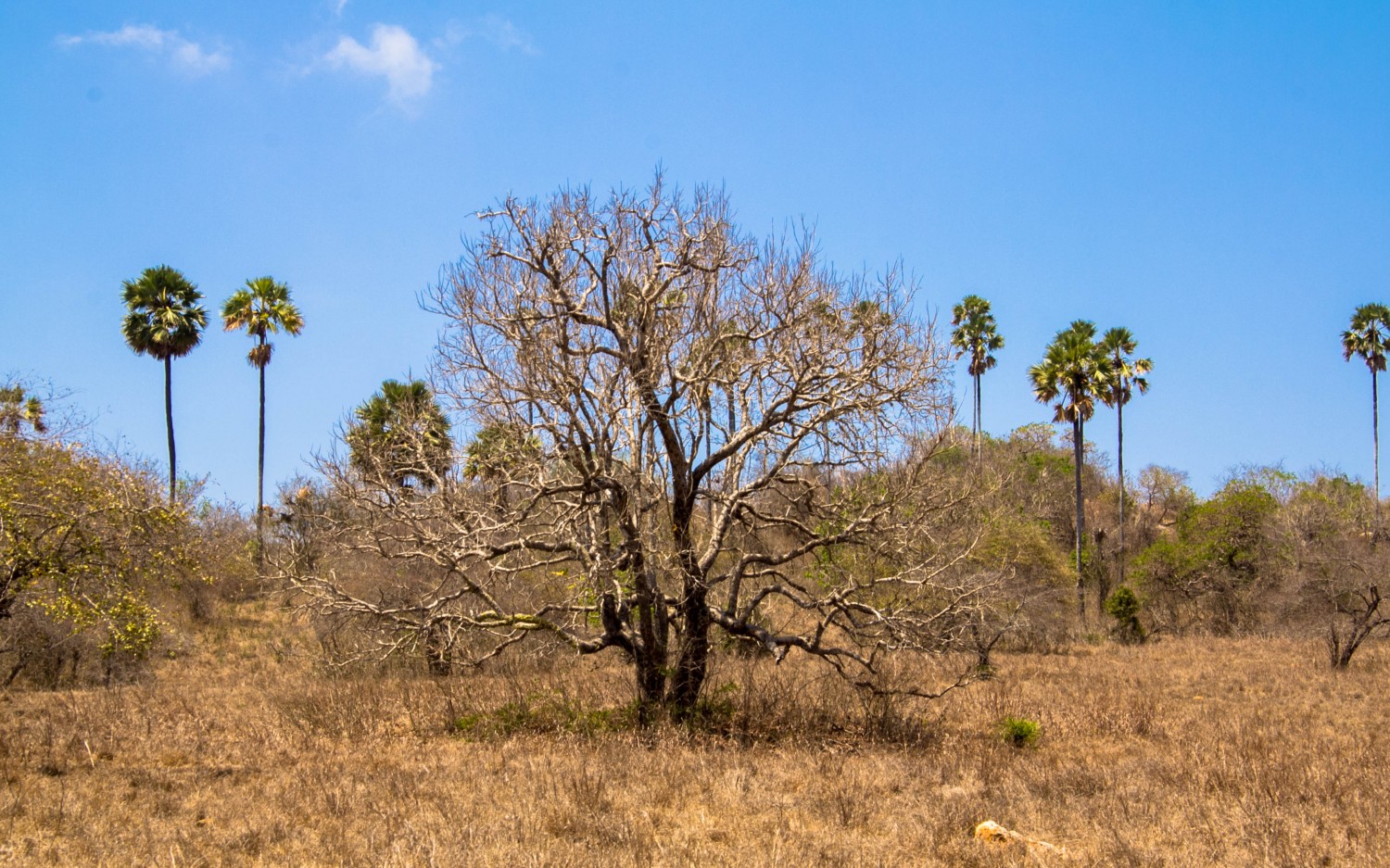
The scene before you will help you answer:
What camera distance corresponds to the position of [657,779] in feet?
34.3

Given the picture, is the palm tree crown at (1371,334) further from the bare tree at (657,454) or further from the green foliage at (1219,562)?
the bare tree at (657,454)

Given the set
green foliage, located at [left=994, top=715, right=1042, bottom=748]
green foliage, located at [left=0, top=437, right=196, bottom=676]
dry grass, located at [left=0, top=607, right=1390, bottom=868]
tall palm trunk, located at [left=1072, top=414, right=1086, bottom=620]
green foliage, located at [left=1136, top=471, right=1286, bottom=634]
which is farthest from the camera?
green foliage, located at [left=1136, top=471, right=1286, bottom=634]

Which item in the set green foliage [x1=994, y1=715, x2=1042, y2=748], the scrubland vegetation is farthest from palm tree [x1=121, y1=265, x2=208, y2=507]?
green foliage [x1=994, y1=715, x2=1042, y2=748]

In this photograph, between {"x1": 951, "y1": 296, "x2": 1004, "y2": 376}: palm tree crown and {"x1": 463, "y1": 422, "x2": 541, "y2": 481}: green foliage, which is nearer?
Result: {"x1": 463, "y1": 422, "x2": 541, "y2": 481}: green foliage

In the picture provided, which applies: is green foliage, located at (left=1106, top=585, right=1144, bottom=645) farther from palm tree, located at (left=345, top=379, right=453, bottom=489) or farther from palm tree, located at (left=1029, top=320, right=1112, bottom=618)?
palm tree, located at (left=345, top=379, right=453, bottom=489)

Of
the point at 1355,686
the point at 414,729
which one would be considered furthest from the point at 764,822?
the point at 1355,686

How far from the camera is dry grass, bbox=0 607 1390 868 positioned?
26.5ft

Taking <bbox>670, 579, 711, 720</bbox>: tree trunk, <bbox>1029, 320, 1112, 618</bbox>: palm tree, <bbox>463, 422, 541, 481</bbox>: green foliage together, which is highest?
<bbox>1029, 320, 1112, 618</bbox>: palm tree

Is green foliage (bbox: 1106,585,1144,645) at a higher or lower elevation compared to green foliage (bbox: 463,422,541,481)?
lower

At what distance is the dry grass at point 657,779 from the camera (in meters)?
8.07

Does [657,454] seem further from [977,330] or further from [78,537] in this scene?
[977,330]

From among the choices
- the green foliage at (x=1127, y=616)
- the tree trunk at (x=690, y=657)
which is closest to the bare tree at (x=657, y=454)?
the tree trunk at (x=690, y=657)

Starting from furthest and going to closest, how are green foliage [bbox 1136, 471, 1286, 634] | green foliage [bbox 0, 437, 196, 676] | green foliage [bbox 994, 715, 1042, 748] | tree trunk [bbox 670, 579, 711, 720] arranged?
green foliage [bbox 1136, 471, 1286, 634], green foliage [bbox 994, 715, 1042, 748], tree trunk [bbox 670, 579, 711, 720], green foliage [bbox 0, 437, 196, 676]

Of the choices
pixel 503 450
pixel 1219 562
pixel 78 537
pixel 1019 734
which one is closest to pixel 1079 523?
pixel 1219 562
